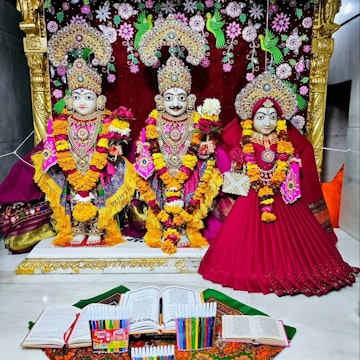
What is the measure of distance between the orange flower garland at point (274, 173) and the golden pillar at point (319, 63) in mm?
890

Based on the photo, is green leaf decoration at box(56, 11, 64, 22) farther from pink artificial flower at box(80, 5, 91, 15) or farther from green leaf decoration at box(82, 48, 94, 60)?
green leaf decoration at box(82, 48, 94, 60)

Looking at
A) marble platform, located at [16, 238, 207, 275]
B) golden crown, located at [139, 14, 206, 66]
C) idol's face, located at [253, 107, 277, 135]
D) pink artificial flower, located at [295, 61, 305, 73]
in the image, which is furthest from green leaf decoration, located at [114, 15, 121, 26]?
marble platform, located at [16, 238, 207, 275]

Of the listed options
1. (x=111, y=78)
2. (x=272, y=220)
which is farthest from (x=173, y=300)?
(x=111, y=78)

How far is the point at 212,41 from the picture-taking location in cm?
393

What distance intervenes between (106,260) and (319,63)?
2.74 meters

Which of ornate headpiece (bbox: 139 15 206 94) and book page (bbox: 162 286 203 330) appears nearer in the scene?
book page (bbox: 162 286 203 330)

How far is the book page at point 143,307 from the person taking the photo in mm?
2252

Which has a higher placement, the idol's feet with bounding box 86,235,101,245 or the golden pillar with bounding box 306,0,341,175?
the golden pillar with bounding box 306,0,341,175

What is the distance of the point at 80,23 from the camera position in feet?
12.3

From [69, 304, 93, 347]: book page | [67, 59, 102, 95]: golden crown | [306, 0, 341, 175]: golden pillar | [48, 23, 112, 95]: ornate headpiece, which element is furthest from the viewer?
[306, 0, 341, 175]: golden pillar

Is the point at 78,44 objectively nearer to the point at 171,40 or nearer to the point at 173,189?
the point at 171,40

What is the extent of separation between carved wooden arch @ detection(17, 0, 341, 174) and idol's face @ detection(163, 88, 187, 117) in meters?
1.29

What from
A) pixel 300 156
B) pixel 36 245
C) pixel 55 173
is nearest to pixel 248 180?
pixel 300 156

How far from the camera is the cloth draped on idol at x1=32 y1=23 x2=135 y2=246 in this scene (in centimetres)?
339
